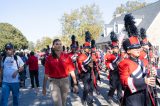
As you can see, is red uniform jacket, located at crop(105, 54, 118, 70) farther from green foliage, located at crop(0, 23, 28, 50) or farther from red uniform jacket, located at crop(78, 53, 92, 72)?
green foliage, located at crop(0, 23, 28, 50)

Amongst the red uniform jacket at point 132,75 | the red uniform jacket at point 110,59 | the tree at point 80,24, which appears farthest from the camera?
the tree at point 80,24

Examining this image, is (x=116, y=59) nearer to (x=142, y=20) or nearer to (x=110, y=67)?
(x=110, y=67)

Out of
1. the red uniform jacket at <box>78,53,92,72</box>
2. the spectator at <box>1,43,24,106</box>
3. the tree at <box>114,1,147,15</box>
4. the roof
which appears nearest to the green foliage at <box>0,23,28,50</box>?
the tree at <box>114,1,147,15</box>

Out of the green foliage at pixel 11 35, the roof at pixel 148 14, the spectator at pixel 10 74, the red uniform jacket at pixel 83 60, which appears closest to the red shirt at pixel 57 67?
the spectator at pixel 10 74

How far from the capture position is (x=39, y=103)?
1297 centimetres

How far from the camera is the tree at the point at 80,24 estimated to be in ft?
174

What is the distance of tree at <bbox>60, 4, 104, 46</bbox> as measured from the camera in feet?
174

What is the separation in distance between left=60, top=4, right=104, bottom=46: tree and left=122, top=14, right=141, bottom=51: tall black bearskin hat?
45.6m

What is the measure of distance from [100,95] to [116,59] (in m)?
2.59

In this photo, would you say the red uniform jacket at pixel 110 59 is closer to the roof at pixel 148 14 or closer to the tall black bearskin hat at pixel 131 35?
the tall black bearskin hat at pixel 131 35

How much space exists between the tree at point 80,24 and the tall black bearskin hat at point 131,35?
149ft

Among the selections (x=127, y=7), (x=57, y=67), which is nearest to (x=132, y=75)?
(x=57, y=67)

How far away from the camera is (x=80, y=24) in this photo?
54219 mm

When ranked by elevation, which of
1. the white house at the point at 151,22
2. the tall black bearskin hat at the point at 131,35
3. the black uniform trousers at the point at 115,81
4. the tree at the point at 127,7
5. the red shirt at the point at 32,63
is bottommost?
the black uniform trousers at the point at 115,81
